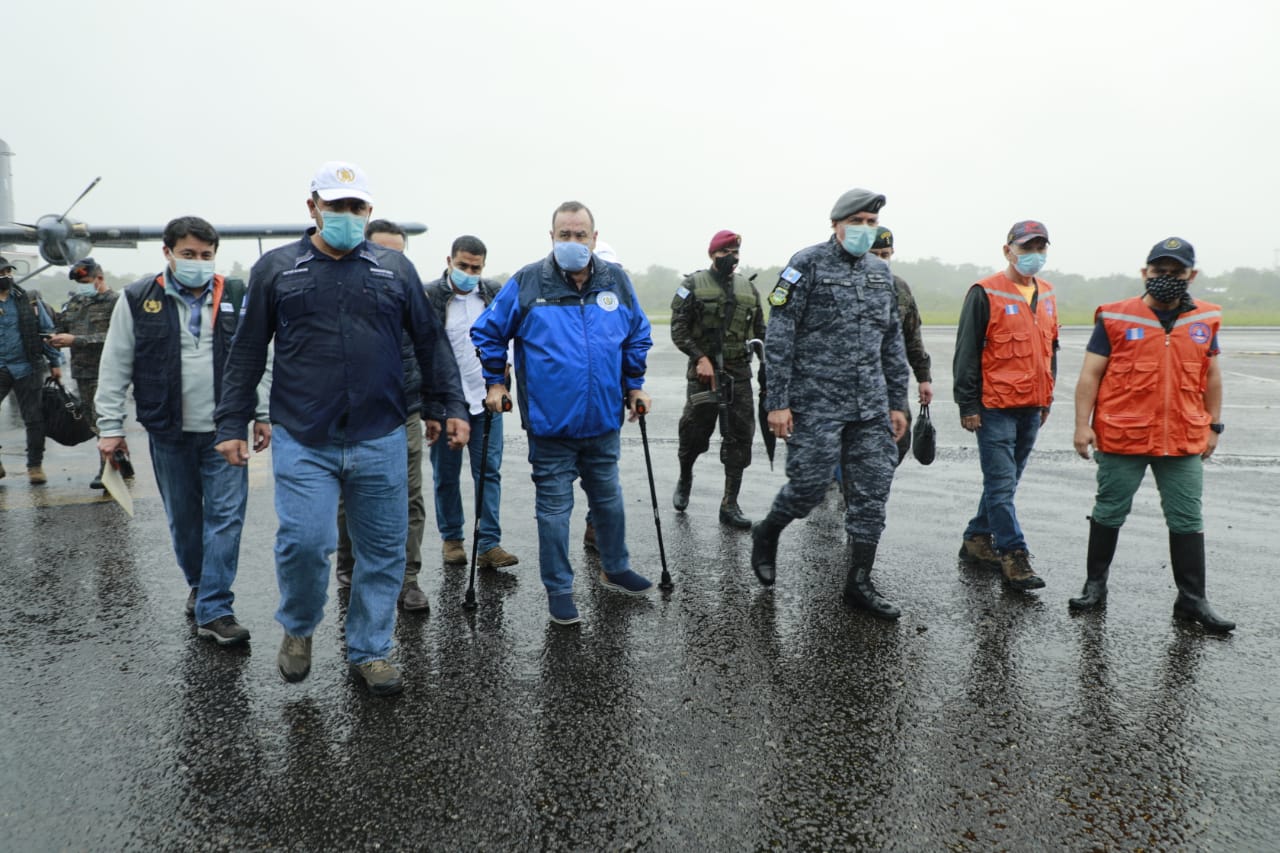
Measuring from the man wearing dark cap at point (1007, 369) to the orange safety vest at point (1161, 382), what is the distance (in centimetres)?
52

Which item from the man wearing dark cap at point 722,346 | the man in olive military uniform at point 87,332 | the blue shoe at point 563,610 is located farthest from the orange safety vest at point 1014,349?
the man in olive military uniform at point 87,332

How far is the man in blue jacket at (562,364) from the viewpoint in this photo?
419 cm

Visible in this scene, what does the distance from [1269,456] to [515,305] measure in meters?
8.17

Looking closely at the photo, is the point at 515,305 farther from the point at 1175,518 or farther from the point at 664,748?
the point at 1175,518

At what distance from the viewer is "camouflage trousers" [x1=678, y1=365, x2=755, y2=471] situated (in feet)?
20.9

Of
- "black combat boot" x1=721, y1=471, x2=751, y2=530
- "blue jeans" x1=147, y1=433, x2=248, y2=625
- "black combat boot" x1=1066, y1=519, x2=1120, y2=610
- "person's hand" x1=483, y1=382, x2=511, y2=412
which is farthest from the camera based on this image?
"black combat boot" x1=721, y1=471, x2=751, y2=530

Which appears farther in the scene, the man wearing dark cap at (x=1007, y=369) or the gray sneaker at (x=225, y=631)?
the man wearing dark cap at (x=1007, y=369)

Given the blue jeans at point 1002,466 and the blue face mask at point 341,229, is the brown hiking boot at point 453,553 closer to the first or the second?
the blue face mask at point 341,229

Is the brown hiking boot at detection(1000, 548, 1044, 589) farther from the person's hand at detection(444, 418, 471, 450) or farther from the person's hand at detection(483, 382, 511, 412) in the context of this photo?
the person's hand at detection(444, 418, 471, 450)

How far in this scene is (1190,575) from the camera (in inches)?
167

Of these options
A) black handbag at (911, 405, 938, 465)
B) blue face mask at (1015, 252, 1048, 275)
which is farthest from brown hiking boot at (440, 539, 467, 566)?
blue face mask at (1015, 252, 1048, 275)

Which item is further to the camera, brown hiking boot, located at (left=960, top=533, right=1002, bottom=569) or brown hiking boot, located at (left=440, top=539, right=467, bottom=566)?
brown hiking boot, located at (left=440, top=539, right=467, bottom=566)

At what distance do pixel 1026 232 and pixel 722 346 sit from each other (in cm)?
225

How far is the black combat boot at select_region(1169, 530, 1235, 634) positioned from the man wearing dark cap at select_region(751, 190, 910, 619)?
1415mm
